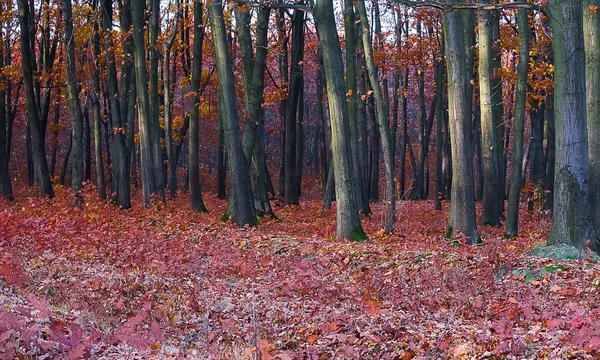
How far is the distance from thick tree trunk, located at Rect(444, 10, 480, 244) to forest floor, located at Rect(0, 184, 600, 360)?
0.72m

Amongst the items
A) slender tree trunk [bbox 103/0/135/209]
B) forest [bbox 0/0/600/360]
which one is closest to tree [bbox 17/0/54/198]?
forest [bbox 0/0/600/360]

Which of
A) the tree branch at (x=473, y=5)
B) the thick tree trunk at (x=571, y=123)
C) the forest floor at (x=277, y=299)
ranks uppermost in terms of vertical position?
the tree branch at (x=473, y=5)

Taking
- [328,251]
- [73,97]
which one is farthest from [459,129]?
[73,97]

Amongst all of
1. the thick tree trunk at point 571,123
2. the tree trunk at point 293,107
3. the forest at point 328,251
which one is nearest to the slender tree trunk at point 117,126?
the forest at point 328,251

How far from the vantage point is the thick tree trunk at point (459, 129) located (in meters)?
13.3

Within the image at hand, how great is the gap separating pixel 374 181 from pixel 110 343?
2814cm

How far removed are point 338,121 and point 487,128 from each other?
557cm

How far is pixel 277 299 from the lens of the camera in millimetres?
8578

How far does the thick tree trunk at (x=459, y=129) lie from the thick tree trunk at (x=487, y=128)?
11.3ft

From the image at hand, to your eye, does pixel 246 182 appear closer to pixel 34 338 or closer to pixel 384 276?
pixel 384 276

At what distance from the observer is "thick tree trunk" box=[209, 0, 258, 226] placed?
16734 millimetres

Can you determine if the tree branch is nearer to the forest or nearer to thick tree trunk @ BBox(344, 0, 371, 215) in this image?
the forest

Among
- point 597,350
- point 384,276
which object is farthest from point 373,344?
point 384,276

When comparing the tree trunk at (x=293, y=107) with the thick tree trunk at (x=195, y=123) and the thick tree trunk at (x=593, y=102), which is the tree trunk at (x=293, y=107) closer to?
the thick tree trunk at (x=195, y=123)
